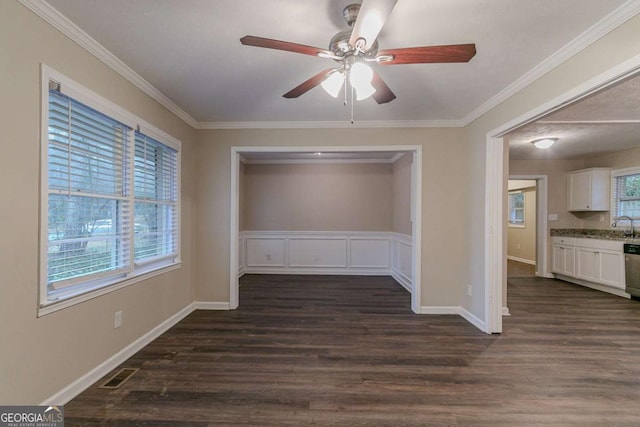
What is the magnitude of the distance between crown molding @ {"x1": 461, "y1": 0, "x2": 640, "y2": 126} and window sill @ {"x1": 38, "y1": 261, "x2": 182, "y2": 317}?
3781 mm

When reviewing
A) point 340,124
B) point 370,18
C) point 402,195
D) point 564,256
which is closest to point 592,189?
point 564,256

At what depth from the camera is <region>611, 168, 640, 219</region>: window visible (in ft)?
16.2

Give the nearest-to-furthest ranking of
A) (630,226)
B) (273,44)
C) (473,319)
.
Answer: (273,44) → (473,319) → (630,226)

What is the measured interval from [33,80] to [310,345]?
279 centimetres

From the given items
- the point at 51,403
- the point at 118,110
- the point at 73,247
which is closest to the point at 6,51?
the point at 118,110

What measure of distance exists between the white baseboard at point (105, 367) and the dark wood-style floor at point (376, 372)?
7 cm

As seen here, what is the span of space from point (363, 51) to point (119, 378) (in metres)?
2.87

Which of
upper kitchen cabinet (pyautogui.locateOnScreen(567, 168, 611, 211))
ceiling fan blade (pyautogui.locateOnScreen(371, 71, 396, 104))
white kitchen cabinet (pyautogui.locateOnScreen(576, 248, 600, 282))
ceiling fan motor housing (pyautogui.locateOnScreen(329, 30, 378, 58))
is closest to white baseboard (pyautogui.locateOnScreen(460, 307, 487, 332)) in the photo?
ceiling fan blade (pyautogui.locateOnScreen(371, 71, 396, 104))

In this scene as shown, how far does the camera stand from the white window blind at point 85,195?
6.04 ft

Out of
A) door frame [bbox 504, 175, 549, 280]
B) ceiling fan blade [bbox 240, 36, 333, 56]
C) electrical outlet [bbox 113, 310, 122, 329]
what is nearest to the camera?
ceiling fan blade [bbox 240, 36, 333, 56]

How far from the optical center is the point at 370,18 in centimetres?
129

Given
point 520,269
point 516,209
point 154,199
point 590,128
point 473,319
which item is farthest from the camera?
point 516,209

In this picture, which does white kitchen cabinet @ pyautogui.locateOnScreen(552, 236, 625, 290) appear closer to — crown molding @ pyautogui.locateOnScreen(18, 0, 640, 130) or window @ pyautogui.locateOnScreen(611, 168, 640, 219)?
window @ pyautogui.locateOnScreen(611, 168, 640, 219)

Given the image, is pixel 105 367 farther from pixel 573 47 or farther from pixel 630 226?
pixel 630 226
